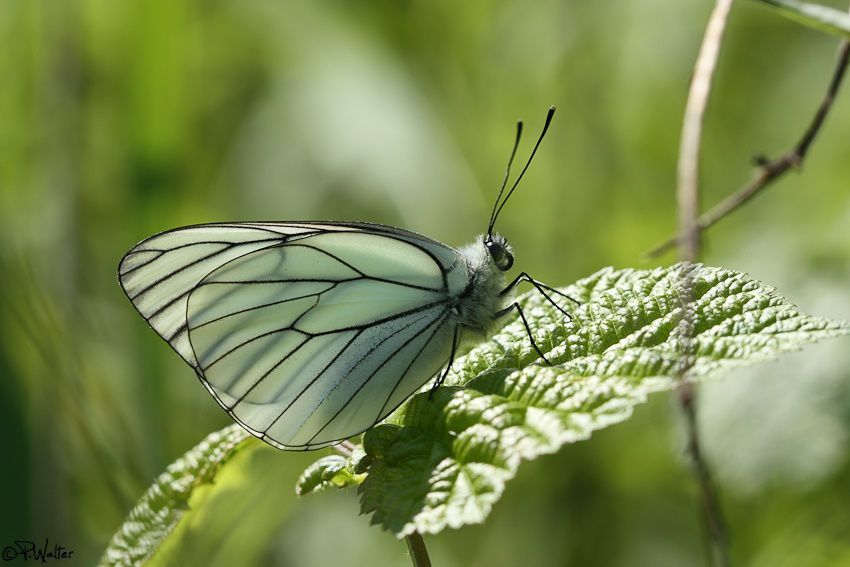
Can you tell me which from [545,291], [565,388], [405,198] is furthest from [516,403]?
[405,198]

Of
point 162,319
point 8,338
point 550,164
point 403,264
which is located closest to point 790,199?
point 550,164

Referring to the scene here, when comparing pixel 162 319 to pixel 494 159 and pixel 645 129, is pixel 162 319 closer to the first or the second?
pixel 494 159

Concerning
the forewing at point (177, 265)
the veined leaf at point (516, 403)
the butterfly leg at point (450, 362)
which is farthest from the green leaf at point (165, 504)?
the butterfly leg at point (450, 362)

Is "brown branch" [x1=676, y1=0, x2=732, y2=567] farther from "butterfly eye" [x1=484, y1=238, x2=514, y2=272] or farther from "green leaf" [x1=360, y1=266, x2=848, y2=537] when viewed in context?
"butterfly eye" [x1=484, y1=238, x2=514, y2=272]

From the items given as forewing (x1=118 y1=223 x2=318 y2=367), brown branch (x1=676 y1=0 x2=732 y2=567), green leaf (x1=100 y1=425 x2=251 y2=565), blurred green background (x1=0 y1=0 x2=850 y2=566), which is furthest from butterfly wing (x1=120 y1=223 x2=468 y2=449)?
brown branch (x1=676 y1=0 x2=732 y2=567)

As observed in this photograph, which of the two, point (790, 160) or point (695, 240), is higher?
point (790, 160)

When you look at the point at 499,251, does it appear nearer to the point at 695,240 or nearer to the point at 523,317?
the point at 523,317

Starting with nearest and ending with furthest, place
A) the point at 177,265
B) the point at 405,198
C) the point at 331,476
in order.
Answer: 1. the point at 331,476
2. the point at 177,265
3. the point at 405,198

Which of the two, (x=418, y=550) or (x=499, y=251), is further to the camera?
(x=499, y=251)
